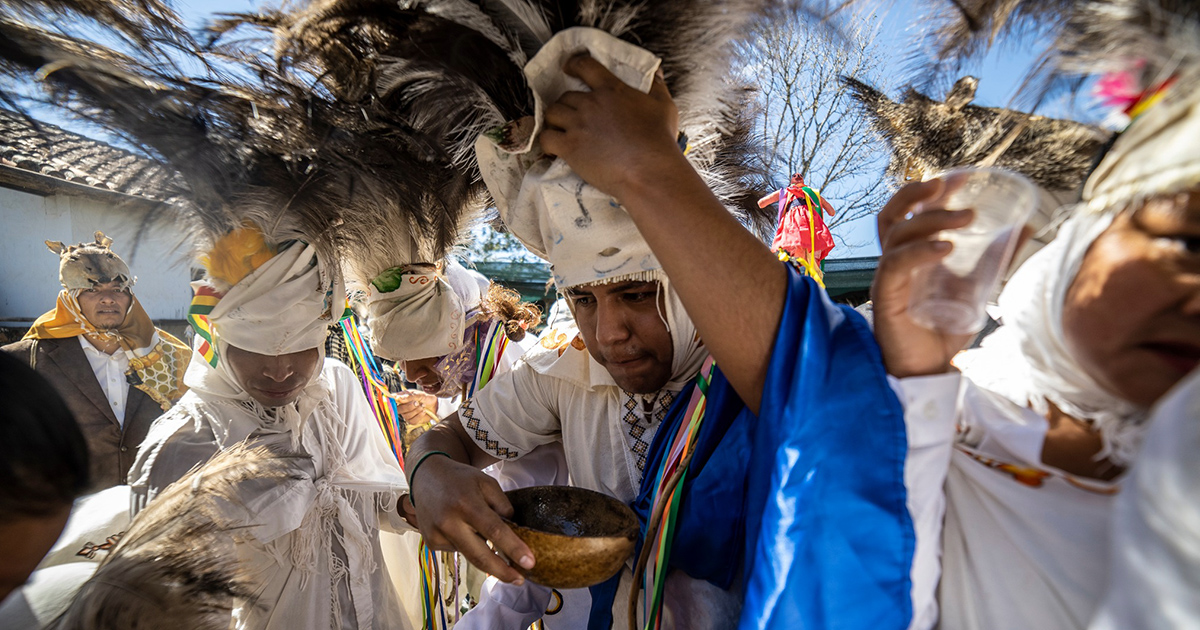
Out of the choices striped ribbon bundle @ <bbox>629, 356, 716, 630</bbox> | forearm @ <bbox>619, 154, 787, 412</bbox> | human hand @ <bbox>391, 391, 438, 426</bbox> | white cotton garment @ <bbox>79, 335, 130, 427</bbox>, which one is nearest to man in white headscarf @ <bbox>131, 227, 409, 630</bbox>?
human hand @ <bbox>391, 391, 438, 426</bbox>

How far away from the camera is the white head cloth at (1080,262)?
609 millimetres

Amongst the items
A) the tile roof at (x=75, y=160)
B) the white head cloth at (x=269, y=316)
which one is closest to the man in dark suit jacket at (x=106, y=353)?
the white head cloth at (x=269, y=316)

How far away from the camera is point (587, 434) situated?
175cm

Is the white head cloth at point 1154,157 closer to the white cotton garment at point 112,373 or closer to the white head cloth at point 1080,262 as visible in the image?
the white head cloth at point 1080,262

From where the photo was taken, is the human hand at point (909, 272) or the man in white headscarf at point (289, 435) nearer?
the human hand at point (909, 272)

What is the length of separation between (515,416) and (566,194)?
3.14ft

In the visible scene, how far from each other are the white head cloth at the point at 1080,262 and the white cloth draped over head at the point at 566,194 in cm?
70

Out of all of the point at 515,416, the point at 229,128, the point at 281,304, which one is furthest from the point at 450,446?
the point at 229,128

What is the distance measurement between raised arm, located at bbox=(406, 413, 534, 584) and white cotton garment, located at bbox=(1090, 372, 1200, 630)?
3.18 ft

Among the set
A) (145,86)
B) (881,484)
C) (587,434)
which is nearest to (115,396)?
(145,86)

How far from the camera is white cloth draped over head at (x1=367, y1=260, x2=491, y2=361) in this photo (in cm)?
265

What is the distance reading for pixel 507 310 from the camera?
418 centimetres

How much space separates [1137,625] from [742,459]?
627mm

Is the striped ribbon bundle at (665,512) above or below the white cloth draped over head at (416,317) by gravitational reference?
below
